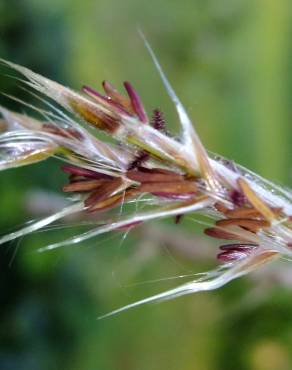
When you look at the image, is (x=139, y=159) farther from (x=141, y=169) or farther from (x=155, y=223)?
(x=155, y=223)

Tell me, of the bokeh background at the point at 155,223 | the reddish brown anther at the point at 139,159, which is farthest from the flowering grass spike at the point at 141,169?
the bokeh background at the point at 155,223

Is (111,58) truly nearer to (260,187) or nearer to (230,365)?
(230,365)

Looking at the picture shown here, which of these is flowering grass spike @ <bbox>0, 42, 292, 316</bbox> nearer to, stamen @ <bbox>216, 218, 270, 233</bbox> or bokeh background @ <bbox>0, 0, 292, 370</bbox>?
stamen @ <bbox>216, 218, 270, 233</bbox>

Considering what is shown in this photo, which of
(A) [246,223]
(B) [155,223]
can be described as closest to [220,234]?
(A) [246,223]

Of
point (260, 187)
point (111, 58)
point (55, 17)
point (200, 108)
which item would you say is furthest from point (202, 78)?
point (260, 187)

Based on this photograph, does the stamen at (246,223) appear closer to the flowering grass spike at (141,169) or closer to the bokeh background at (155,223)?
the flowering grass spike at (141,169)

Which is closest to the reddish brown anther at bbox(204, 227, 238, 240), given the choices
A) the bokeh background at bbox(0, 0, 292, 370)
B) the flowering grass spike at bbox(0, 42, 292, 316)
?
the flowering grass spike at bbox(0, 42, 292, 316)
